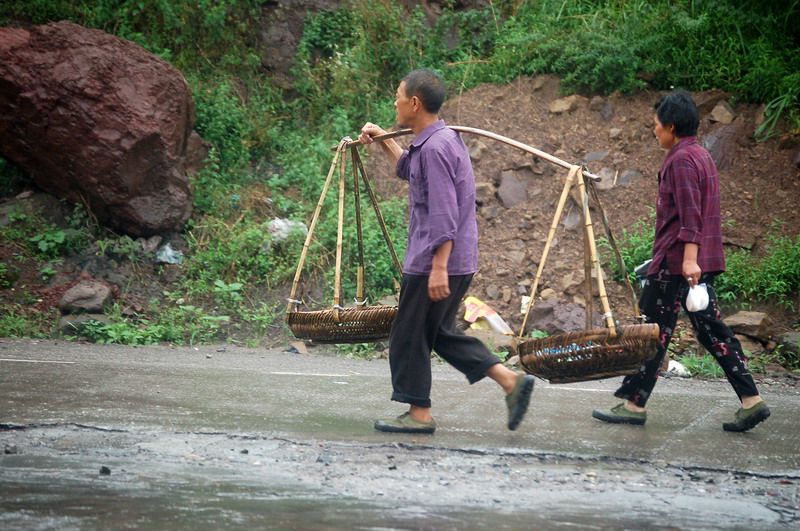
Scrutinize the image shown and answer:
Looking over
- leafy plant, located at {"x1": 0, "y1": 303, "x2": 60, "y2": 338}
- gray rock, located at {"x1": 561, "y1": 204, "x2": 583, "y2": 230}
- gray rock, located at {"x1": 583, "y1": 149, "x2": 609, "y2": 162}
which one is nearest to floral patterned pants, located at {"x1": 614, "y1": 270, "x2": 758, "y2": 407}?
gray rock, located at {"x1": 561, "y1": 204, "x2": 583, "y2": 230}

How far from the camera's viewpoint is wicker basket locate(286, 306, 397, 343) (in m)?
5.00

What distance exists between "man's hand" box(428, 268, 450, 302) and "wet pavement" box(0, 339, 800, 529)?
76 centimetres

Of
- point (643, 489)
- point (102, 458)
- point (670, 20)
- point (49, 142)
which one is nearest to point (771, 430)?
point (643, 489)

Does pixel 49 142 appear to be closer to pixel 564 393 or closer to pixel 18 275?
pixel 18 275

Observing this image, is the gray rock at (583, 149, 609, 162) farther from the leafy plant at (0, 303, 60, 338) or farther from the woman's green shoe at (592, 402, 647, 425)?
the leafy plant at (0, 303, 60, 338)

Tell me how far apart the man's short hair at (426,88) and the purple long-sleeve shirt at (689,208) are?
144cm

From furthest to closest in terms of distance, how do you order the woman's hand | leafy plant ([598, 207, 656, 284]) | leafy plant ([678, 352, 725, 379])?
1. leafy plant ([598, 207, 656, 284])
2. leafy plant ([678, 352, 725, 379])
3. the woman's hand

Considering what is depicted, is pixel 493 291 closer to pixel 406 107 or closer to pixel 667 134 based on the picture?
pixel 667 134

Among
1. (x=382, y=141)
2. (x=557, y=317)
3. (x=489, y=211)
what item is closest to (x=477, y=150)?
(x=489, y=211)

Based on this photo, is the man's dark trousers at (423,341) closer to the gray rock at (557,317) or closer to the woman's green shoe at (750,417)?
the woman's green shoe at (750,417)

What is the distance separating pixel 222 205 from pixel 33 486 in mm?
7974

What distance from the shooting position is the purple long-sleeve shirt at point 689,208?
4.75 meters

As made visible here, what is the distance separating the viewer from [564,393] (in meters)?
6.35

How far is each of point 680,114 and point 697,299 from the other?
1.09m
